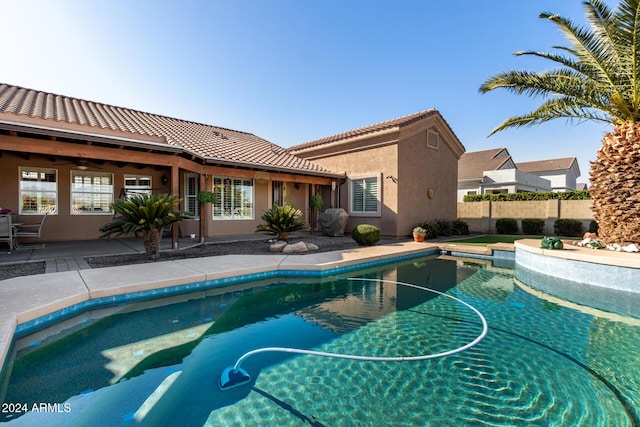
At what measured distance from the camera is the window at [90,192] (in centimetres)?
1253

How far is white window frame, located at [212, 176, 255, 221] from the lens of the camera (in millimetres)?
14414

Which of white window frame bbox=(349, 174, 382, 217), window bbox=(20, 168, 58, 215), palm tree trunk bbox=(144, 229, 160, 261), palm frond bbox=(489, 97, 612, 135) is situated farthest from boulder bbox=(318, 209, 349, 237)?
window bbox=(20, 168, 58, 215)

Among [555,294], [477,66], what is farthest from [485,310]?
[477,66]

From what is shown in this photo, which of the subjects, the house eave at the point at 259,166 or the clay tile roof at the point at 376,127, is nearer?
the house eave at the point at 259,166

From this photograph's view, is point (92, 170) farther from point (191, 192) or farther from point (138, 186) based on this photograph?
point (191, 192)

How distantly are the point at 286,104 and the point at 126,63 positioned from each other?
Result: 826 centimetres

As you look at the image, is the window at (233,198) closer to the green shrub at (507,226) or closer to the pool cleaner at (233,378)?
the pool cleaner at (233,378)

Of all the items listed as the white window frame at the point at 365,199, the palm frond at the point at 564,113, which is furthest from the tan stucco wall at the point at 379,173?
the palm frond at the point at 564,113

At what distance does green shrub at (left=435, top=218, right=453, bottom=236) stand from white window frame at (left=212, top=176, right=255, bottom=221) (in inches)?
396

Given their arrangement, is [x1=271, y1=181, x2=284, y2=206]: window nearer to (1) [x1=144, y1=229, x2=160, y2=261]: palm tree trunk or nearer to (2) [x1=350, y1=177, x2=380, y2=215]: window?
(2) [x1=350, y1=177, x2=380, y2=215]: window

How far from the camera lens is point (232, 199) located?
14.9 metres

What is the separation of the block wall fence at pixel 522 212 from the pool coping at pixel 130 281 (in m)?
13.1

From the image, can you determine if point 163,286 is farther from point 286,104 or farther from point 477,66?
point 477,66

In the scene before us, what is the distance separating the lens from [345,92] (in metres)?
17.9
